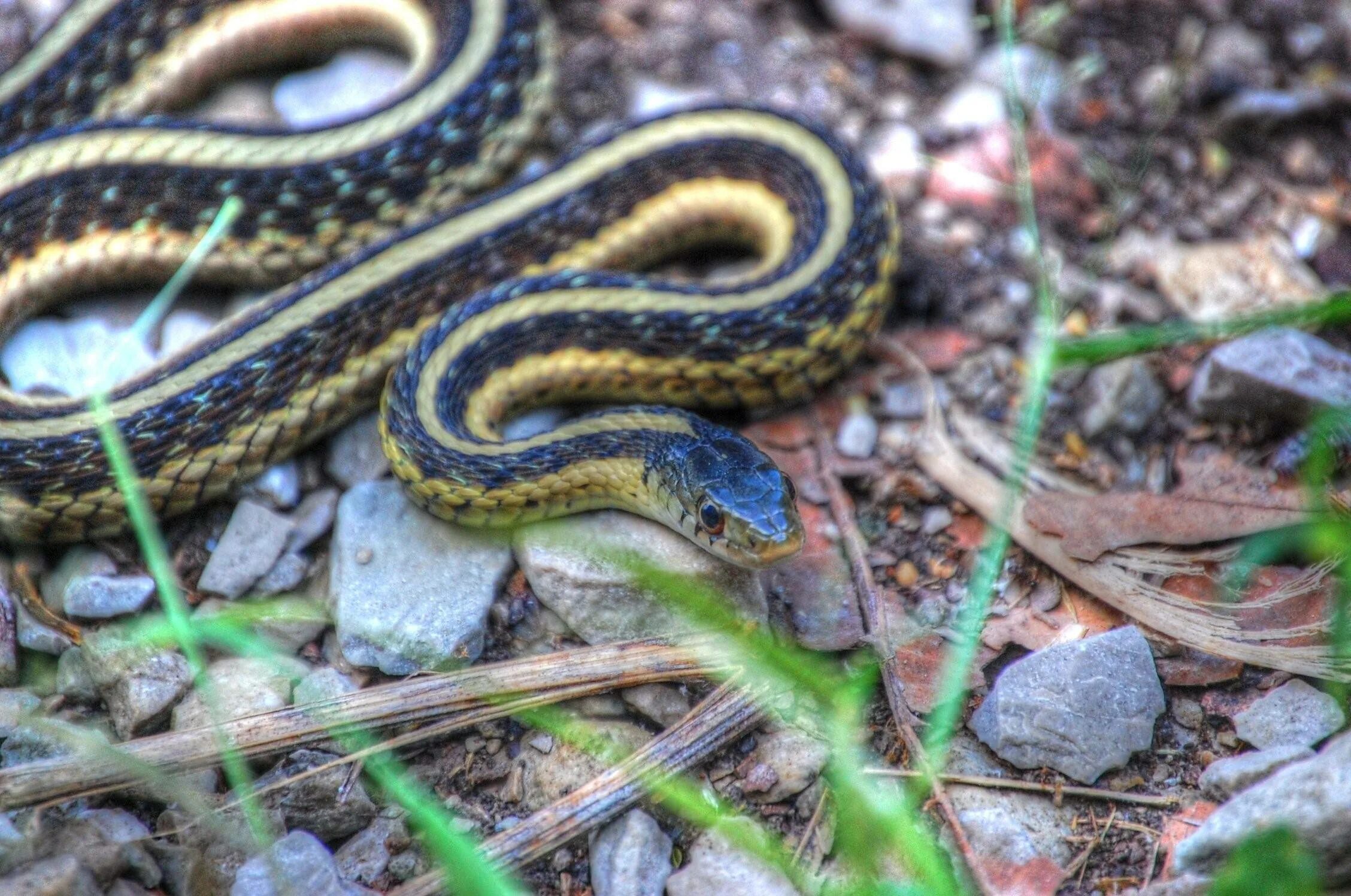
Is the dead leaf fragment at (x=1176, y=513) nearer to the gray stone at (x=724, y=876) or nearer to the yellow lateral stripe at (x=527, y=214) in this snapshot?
the yellow lateral stripe at (x=527, y=214)

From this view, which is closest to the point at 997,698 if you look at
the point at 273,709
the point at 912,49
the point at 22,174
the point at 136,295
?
the point at 273,709

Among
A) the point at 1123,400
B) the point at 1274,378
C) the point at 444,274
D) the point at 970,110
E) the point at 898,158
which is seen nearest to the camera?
the point at 1274,378

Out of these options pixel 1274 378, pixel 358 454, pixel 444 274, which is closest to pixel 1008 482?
pixel 1274 378

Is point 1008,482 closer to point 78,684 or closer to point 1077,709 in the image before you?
point 1077,709

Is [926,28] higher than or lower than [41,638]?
higher

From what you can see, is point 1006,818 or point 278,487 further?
point 278,487

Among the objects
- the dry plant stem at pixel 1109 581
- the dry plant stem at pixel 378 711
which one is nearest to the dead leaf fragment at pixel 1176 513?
the dry plant stem at pixel 1109 581

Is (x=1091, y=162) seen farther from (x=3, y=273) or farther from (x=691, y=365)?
(x=3, y=273)
